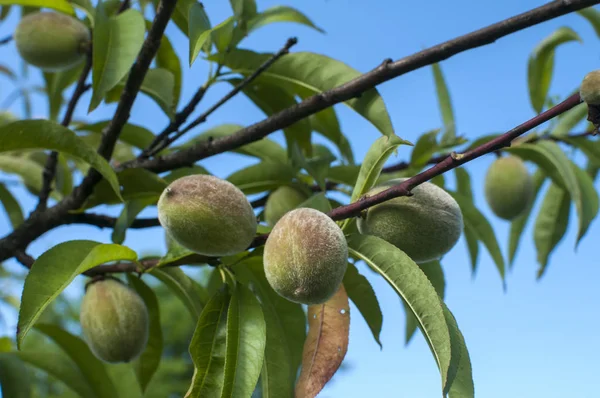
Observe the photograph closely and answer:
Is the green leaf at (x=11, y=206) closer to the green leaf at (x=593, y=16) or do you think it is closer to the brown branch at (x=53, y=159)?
the brown branch at (x=53, y=159)

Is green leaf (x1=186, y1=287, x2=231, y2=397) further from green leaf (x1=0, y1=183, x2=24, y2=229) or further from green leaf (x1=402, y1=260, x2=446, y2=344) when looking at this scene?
green leaf (x1=0, y1=183, x2=24, y2=229)

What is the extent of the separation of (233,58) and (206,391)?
736 millimetres

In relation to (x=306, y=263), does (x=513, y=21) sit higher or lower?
higher

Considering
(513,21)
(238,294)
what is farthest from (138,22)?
(513,21)

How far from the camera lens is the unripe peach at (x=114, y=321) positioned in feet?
4.13

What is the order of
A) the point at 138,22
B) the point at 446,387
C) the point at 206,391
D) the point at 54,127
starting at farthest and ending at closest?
the point at 138,22 → the point at 54,127 → the point at 206,391 → the point at 446,387

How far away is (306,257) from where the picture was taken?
0.89 metres

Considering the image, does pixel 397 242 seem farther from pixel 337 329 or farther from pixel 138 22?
pixel 138 22

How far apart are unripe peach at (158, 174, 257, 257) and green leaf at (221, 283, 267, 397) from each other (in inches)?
3.6

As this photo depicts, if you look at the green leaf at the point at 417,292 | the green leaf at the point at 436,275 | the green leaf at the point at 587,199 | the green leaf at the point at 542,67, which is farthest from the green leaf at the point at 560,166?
the green leaf at the point at 417,292

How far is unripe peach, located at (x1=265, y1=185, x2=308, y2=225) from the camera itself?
142 centimetres

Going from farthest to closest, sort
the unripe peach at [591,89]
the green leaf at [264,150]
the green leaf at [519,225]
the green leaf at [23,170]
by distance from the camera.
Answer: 1. the green leaf at [519,225]
2. the green leaf at [23,170]
3. the green leaf at [264,150]
4. the unripe peach at [591,89]

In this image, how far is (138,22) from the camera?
50.1 inches

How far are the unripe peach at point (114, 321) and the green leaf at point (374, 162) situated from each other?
0.53m
